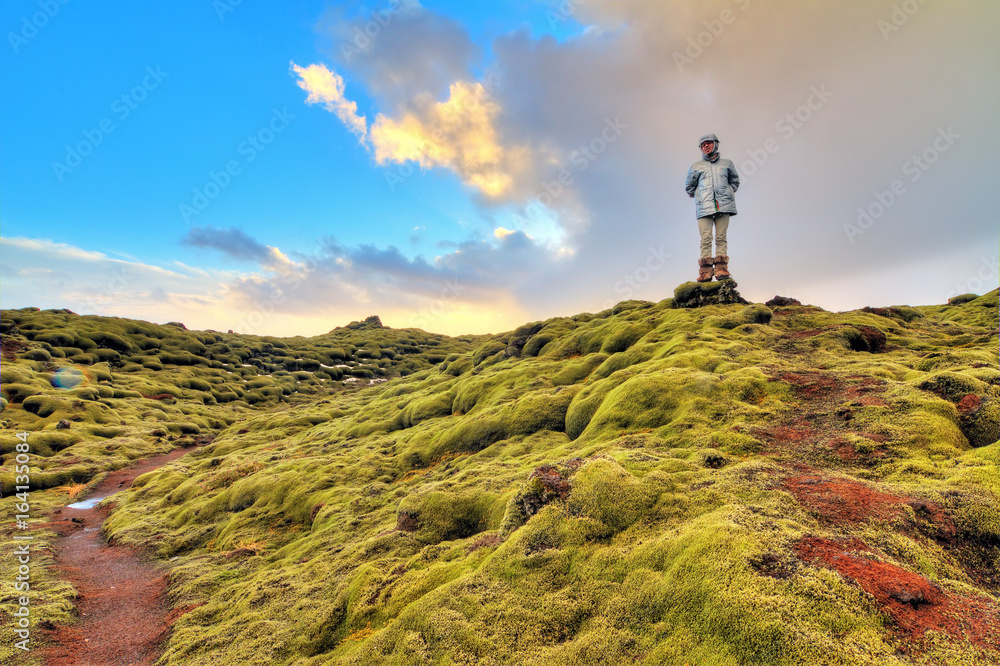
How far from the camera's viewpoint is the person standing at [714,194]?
106 ft

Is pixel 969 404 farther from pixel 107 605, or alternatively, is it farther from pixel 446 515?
pixel 107 605

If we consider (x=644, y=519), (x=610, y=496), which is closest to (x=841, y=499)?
(x=644, y=519)

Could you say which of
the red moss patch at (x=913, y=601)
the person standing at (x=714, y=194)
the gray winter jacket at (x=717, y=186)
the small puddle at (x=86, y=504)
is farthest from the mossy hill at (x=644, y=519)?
the gray winter jacket at (x=717, y=186)

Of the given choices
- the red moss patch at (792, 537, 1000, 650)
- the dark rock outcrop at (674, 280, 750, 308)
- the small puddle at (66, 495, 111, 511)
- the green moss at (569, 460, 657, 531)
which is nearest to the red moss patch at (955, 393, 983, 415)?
the red moss patch at (792, 537, 1000, 650)

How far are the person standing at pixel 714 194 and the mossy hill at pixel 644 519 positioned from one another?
496 centimetres

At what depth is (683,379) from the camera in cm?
1867

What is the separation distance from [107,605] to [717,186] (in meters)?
41.0

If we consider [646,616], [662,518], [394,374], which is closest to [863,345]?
[662,518]

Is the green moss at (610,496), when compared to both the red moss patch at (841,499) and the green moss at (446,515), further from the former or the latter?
the green moss at (446,515)

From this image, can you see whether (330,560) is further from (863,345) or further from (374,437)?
(863,345)

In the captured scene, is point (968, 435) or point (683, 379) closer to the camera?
point (968, 435)

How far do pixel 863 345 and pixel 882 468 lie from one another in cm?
1626

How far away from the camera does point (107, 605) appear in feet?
57.3

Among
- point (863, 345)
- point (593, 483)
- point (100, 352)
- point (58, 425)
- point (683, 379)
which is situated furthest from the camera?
point (100, 352)
